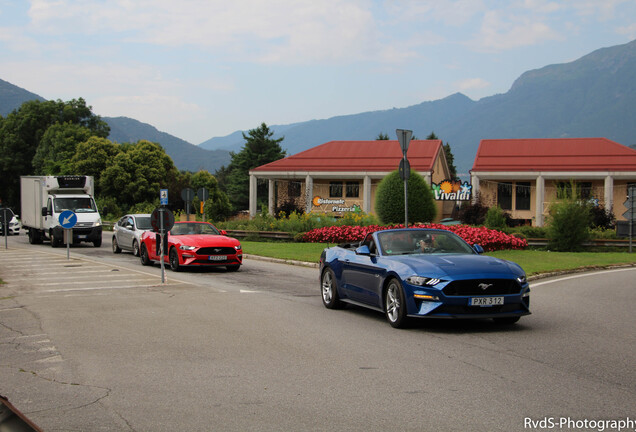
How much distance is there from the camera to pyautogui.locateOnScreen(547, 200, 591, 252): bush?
1102 inches

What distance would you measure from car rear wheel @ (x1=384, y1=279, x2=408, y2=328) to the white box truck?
953 inches

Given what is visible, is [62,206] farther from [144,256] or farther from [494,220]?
[494,220]

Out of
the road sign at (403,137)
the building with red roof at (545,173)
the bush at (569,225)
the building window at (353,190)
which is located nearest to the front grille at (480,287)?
the road sign at (403,137)

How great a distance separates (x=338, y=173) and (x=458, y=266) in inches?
1659

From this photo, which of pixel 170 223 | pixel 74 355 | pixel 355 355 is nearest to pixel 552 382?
pixel 355 355

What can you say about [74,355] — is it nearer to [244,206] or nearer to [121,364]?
[121,364]

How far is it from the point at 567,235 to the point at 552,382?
2325 centimetres

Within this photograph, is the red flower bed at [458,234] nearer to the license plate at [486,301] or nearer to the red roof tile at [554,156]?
the license plate at [486,301]

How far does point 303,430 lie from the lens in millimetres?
4891

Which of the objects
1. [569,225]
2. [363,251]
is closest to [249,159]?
[569,225]

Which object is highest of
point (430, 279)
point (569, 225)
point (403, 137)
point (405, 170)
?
point (403, 137)

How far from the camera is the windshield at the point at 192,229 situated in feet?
67.8

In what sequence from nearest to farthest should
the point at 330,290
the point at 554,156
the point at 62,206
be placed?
the point at 330,290
the point at 62,206
the point at 554,156

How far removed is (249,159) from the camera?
92188mm
